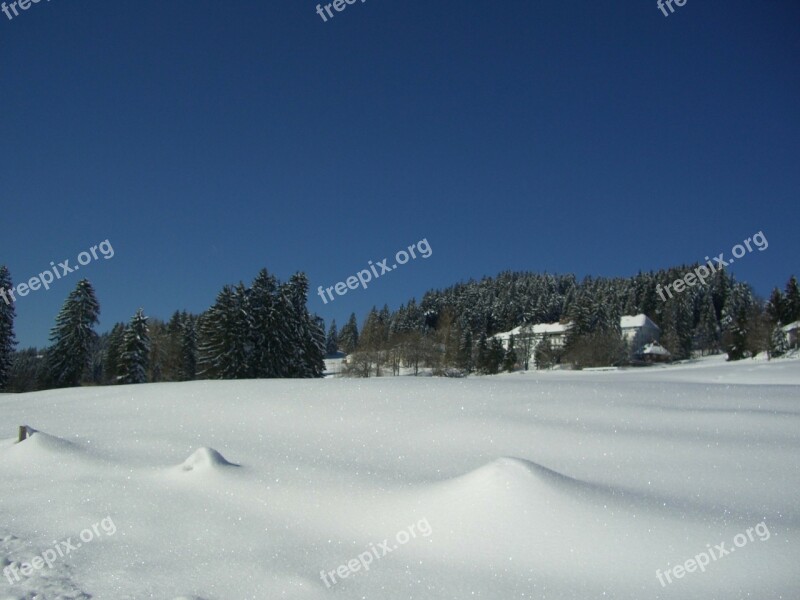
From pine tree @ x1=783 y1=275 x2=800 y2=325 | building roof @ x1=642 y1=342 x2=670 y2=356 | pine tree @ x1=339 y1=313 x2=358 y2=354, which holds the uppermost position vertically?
pine tree @ x1=339 y1=313 x2=358 y2=354

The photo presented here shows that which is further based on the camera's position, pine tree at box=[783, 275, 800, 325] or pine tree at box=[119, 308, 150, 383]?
pine tree at box=[783, 275, 800, 325]

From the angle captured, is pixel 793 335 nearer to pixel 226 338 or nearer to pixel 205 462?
pixel 226 338

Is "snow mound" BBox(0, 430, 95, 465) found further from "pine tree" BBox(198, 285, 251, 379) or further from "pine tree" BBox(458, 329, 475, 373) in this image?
"pine tree" BBox(458, 329, 475, 373)

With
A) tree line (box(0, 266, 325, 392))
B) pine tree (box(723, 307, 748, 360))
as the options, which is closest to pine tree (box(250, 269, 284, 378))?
tree line (box(0, 266, 325, 392))

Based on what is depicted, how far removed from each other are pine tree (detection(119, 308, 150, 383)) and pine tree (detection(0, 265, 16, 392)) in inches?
265

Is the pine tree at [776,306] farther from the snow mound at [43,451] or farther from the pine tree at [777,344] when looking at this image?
the snow mound at [43,451]

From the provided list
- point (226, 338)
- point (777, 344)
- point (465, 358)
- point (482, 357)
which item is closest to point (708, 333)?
point (777, 344)

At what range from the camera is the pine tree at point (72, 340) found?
34000 mm

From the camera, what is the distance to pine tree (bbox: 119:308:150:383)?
36094 millimetres

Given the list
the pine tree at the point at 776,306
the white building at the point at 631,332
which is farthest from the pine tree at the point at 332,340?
the pine tree at the point at 776,306

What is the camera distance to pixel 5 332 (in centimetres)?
3278

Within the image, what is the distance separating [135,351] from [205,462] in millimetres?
35164

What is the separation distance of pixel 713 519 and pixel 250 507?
458 centimetres

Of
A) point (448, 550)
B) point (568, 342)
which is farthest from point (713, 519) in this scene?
point (568, 342)
